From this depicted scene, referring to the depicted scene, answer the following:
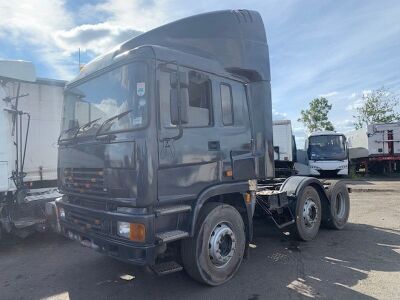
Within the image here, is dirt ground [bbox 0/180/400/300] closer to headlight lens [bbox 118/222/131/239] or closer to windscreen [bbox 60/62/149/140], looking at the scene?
headlight lens [bbox 118/222/131/239]

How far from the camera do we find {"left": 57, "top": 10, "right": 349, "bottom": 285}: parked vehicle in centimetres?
408

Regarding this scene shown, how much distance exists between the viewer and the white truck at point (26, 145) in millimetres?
6723

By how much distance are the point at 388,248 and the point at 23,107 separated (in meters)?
7.20

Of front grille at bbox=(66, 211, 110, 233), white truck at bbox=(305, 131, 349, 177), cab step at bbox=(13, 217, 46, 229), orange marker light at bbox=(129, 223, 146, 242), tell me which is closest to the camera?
orange marker light at bbox=(129, 223, 146, 242)

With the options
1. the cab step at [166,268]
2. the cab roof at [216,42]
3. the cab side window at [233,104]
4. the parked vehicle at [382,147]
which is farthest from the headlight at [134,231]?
the parked vehicle at [382,147]

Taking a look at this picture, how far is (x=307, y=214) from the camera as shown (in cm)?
689

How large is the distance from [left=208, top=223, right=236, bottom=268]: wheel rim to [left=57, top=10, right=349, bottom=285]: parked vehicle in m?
0.01

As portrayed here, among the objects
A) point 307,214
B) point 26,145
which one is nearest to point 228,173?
point 307,214

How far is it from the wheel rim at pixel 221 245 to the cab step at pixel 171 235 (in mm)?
522

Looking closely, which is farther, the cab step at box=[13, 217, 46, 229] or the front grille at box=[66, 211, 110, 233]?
the cab step at box=[13, 217, 46, 229]

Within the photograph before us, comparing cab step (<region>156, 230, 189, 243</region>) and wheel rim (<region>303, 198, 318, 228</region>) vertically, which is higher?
cab step (<region>156, 230, 189, 243</region>)

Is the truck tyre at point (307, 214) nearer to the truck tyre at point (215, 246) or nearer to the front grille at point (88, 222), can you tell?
the truck tyre at point (215, 246)

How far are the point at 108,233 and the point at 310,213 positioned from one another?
4163 millimetres

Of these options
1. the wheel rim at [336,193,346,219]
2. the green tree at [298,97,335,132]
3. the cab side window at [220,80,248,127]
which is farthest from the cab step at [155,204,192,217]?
the green tree at [298,97,335,132]
